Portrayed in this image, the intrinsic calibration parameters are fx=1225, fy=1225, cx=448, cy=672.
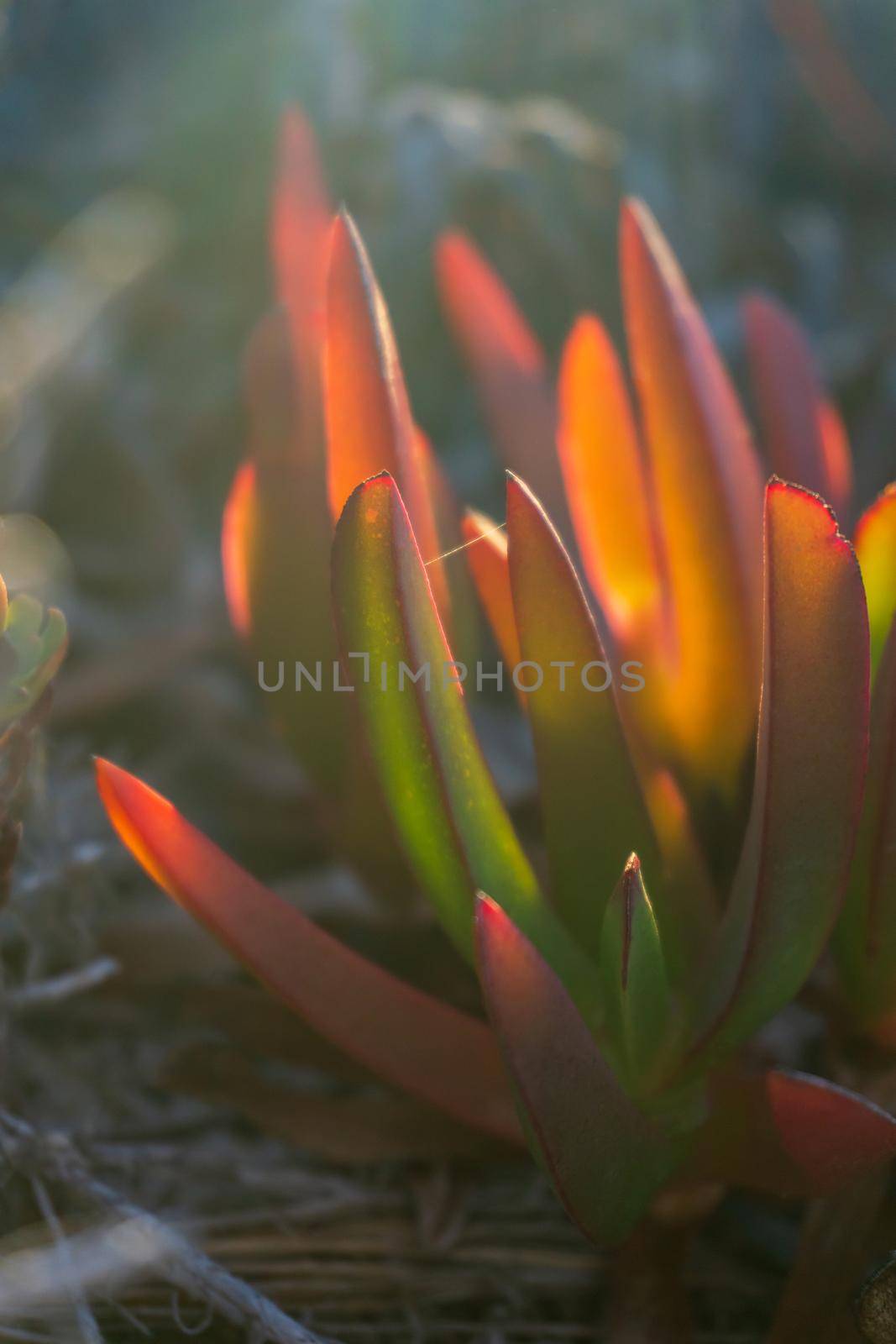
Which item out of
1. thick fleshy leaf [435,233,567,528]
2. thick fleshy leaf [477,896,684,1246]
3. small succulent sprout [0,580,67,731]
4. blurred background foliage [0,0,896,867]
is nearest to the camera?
thick fleshy leaf [477,896,684,1246]

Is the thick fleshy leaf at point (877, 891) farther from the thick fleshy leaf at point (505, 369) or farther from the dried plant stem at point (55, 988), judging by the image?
the dried plant stem at point (55, 988)

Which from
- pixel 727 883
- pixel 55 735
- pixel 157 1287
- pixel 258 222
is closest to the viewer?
pixel 157 1287

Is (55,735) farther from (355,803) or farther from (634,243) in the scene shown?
(634,243)

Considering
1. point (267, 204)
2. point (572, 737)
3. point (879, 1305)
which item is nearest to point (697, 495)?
point (572, 737)

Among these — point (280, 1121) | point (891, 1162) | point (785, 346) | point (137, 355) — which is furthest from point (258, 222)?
point (891, 1162)

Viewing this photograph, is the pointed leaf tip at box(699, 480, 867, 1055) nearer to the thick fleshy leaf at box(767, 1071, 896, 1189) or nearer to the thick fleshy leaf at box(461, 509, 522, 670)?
the thick fleshy leaf at box(767, 1071, 896, 1189)

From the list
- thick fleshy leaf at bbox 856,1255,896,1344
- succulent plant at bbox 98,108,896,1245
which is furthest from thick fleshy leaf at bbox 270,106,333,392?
thick fleshy leaf at bbox 856,1255,896,1344

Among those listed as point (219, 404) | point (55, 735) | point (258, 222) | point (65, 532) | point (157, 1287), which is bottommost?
point (157, 1287)

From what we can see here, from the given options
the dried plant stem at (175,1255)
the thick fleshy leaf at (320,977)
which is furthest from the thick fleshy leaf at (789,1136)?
the dried plant stem at (175,1255)

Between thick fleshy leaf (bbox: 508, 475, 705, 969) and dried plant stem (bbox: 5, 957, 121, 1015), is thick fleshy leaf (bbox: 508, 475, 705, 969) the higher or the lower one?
the higher one
